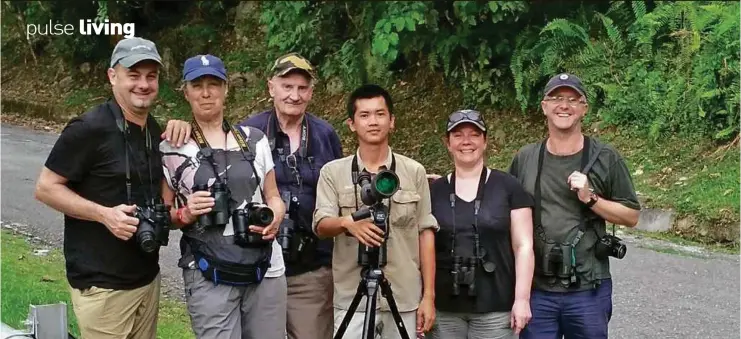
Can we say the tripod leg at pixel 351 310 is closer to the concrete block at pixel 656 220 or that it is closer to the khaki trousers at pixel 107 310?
the khaki trousers at pixel 107 310

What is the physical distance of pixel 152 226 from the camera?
3.46 metres

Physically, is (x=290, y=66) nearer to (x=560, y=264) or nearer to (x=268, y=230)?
(x=268, y=230)

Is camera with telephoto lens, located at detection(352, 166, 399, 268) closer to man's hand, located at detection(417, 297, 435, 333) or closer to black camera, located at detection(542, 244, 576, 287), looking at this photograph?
man's hand, located at detection(417, 297, 435, 333)

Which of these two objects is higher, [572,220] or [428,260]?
[572,220]

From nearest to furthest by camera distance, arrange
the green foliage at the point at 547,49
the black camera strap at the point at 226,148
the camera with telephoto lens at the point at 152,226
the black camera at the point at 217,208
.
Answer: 1. the camera with telephoto lens at the point at 152,226
2. the black camera at the point at 217,208
3. the black camera strap at the point at 226,148
4. the green foliage at the point at 547,49

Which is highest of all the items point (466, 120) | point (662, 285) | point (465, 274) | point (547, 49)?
point (547, 49)

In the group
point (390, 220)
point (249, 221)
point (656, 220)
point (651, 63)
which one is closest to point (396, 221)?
point (390, 220)

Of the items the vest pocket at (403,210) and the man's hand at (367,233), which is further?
the vest pocket at (403,210)

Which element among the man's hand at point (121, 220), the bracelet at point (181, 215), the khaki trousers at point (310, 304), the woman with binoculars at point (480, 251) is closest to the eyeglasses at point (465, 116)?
the woman with binoculars at point (480, 251)

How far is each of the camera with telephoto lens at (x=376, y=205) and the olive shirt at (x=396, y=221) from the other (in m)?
0.12

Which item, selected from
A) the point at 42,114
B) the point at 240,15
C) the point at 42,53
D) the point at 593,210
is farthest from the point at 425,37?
the point at 42,53

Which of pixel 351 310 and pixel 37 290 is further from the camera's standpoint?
pixel 37 290

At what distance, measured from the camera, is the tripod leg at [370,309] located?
360 centimetres

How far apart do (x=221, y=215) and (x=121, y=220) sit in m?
0.41
